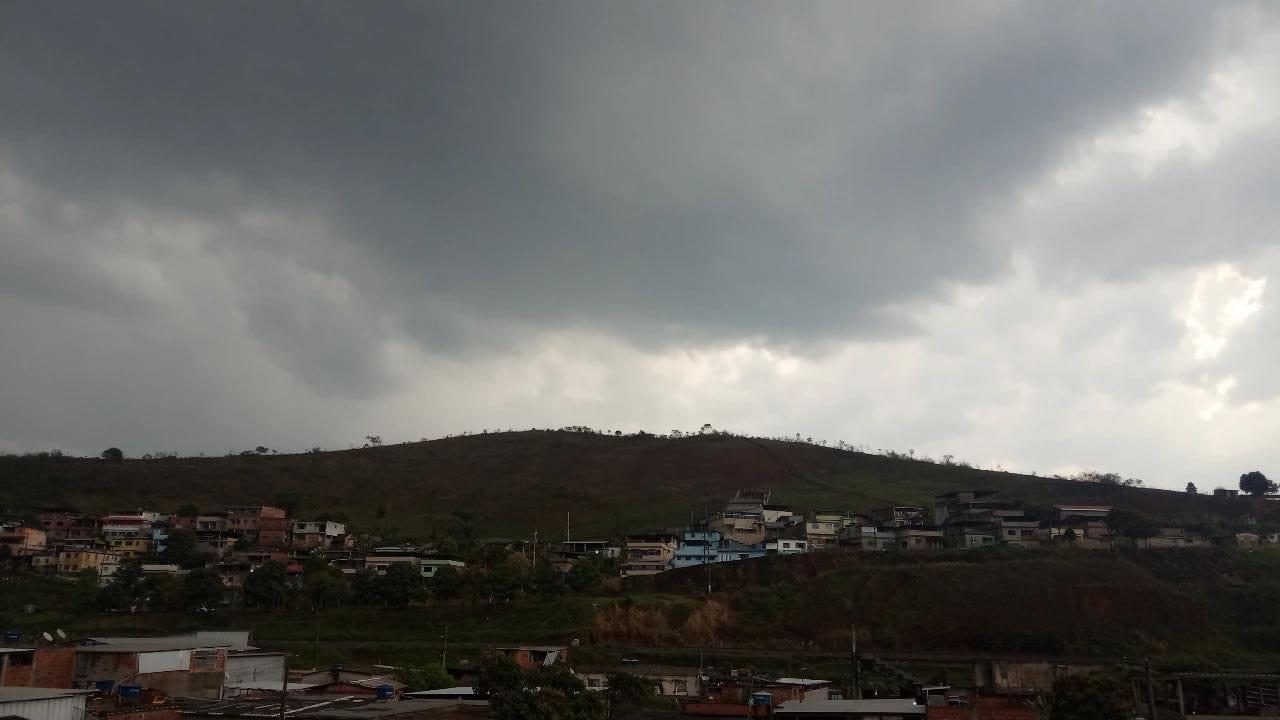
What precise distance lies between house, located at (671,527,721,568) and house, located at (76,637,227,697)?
46.1m

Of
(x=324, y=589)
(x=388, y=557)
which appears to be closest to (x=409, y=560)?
(x=388, y=557)

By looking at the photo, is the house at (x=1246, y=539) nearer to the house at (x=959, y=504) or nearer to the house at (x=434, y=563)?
the house at (x=959, y=504)

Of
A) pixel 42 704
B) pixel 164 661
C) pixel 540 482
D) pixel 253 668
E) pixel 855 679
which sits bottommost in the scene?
pixel 253 668

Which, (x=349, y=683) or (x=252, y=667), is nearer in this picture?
(x=349, y=683)

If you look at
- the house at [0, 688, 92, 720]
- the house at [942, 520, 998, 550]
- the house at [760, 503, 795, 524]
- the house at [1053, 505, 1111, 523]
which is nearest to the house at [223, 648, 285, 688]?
the house at [0, 688, 92, 720]

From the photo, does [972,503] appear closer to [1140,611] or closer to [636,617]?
[1140,611]

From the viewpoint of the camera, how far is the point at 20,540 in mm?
79125

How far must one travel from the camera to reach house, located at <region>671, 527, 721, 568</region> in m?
78.4

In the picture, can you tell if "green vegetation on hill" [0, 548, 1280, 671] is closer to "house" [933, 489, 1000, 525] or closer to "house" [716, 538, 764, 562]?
"house" [716, 538, 764, 562]

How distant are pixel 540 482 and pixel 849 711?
105102mm

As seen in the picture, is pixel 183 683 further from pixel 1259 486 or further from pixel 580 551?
pixel 1259 486

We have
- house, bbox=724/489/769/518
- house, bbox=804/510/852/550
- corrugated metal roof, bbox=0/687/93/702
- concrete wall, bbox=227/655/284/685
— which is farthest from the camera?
house, bbox=724/489/769/518

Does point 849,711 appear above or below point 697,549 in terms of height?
below

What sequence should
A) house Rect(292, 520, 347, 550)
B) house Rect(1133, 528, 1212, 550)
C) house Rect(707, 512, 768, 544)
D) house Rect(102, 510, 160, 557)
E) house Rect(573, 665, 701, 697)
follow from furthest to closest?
1. house Rect(292, 520, 347, 550)
2. house Rect(102, 510, 160, 557)
3. house Rect(707, 512, 768, 544)
4. house Rect(1133, 528, 1212, 550)
5. house Rect(573, 665, 701, 697)
